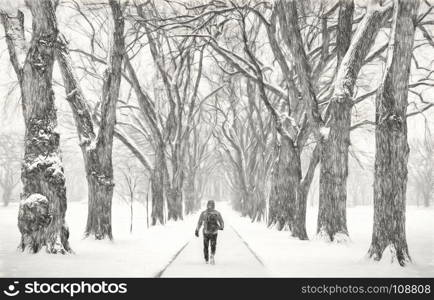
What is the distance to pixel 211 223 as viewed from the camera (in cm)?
1221

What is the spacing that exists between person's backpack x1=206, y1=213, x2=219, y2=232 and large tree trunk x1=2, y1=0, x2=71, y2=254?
3.51 m

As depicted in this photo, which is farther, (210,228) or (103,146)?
(103,146)

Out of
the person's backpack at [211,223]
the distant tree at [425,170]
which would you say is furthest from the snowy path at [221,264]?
the distant tree at [425,170]

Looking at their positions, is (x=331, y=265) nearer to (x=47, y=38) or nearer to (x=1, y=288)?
(x=1, y=288)

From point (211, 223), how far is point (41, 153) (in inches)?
172

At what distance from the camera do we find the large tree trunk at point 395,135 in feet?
36.9

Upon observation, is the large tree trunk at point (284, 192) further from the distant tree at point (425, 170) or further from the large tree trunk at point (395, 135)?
the distant tree at point (425, 170)

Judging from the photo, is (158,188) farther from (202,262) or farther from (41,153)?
(41,153)

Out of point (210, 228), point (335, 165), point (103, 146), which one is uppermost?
point (103, 146)

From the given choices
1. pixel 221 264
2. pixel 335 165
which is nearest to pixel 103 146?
pixel 221 264

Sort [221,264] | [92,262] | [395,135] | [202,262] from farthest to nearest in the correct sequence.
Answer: [202,262]
[221,264]
[92,262]
[395,135]

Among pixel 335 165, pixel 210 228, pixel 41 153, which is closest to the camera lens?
pixel 41 153

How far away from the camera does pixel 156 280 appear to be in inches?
360

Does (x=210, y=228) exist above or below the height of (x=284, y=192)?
below
